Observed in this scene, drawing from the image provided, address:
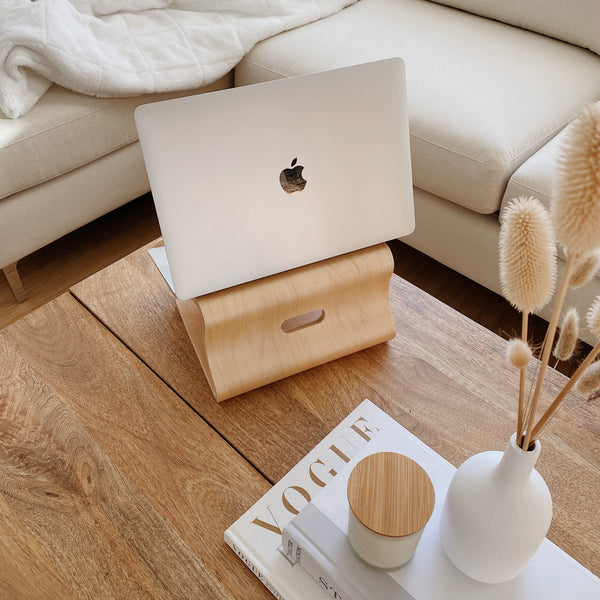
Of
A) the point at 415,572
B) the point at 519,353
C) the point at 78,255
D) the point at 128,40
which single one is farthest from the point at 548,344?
the point at 78,255

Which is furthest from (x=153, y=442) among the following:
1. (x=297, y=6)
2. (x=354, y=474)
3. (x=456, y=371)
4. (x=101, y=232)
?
(x=297, y=6)

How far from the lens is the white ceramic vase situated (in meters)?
0.46

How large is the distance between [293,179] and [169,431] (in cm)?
34

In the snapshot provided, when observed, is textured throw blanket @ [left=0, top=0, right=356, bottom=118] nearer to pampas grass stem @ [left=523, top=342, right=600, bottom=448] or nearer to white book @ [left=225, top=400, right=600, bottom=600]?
white book @ [left=225, top=400, right=600, bottom=600]

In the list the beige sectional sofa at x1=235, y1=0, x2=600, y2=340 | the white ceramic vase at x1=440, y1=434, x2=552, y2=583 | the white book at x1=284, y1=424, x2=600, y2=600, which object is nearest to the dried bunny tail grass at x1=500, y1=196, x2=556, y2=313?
the white ceramic vase at x1=440, y1=434, x2=552, y2=583

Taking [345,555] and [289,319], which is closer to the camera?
[345,555]

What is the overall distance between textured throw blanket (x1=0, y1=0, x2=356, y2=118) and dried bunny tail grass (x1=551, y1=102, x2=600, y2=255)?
121 cm

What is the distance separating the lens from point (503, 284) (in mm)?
389

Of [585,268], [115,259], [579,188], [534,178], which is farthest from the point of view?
[115,259]

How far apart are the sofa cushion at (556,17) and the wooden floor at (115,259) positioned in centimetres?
64

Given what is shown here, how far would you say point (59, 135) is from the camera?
1275mm

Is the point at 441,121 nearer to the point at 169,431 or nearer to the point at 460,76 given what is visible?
the point at 460,76

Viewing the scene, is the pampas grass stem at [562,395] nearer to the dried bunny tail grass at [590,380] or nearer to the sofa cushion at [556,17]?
the dried bunny tail grass at [590,380]

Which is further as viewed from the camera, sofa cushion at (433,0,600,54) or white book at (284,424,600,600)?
sofa cushion at (433,0,600,54)
